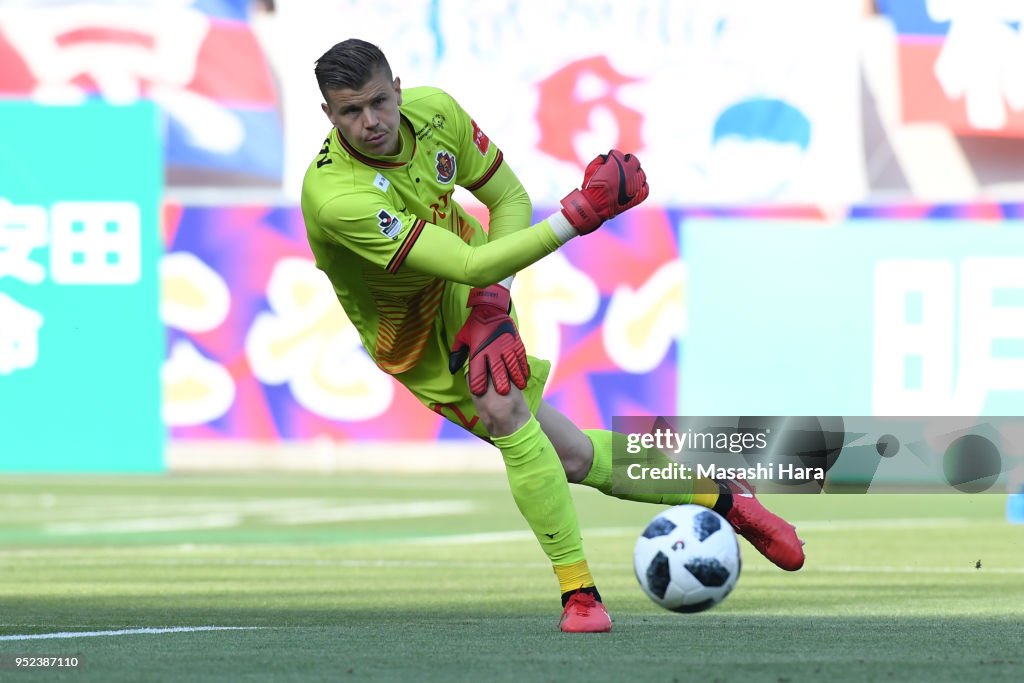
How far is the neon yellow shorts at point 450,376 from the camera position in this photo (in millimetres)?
6691

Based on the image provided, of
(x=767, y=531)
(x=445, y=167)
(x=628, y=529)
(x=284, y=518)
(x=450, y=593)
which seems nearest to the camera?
(x=445, y=167)

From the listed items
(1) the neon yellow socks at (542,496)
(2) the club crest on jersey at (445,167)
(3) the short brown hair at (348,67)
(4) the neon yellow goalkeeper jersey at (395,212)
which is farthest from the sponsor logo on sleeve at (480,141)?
(1) the neon yellow socks at (542,496)

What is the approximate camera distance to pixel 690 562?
675 centimetres

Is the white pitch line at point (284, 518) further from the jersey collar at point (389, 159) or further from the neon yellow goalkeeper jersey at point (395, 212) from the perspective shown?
the jersey collar at point (389, 159)

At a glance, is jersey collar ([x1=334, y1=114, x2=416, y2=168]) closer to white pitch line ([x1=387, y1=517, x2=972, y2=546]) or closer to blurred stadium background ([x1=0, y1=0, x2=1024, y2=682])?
blurred stadium background ([x1=0, y1=0, x2=1024, y2=682])

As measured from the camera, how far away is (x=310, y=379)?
18.0 m

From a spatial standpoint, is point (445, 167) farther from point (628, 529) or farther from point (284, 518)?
point (284, 518)

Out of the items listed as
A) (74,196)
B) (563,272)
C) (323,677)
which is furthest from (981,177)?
(323,677)

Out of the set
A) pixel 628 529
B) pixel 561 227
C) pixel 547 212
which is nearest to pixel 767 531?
pixel 561 227

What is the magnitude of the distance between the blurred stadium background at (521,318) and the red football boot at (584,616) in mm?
180

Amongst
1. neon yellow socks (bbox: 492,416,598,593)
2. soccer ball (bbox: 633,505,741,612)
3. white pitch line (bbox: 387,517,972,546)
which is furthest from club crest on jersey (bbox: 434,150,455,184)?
white pitch line (bbox: 387,517,972,546)

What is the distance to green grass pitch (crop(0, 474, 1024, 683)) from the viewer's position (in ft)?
17.3

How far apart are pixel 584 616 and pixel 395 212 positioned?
4.71 ft

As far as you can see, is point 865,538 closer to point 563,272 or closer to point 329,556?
point 329,556
